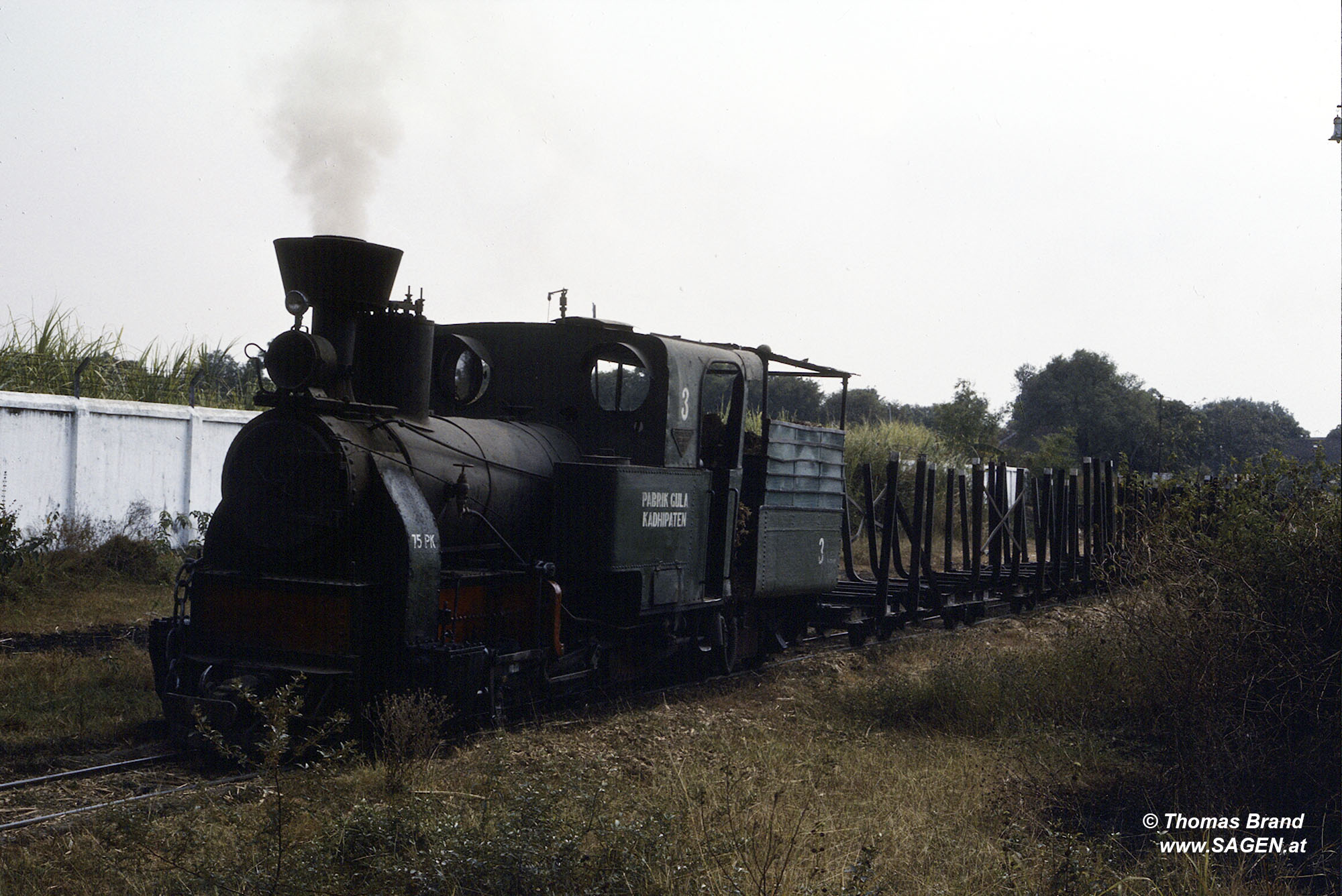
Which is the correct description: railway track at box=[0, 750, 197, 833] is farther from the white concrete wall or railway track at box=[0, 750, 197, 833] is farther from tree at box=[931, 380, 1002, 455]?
tree at box=[931, 380, 1002, 455]

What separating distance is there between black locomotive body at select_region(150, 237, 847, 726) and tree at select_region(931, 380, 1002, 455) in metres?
25.2

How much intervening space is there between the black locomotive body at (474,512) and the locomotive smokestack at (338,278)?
0.04 ft

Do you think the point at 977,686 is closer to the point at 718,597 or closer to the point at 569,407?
the point at 718,597

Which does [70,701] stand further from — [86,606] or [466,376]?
[86,606]

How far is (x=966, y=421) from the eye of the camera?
34.6 metres

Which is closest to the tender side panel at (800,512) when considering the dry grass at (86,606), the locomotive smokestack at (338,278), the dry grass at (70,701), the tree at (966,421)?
the locomotive smokestack at (338,278)

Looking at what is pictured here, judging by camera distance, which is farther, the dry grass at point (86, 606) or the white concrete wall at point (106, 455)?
the white concrete wall at point (106, 455)

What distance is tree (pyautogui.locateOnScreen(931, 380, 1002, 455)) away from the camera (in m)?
34.3

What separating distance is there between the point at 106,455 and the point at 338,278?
30.8 ft

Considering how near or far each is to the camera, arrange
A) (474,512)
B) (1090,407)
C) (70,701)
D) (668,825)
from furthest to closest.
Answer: (1090,407) < (70,701) < (474,512) < (668,825)

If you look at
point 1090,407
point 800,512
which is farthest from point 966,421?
point 800,512

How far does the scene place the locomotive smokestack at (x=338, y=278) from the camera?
21.3ft

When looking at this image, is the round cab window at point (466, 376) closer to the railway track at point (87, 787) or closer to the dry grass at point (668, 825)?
the dry grass at point (668, 825)

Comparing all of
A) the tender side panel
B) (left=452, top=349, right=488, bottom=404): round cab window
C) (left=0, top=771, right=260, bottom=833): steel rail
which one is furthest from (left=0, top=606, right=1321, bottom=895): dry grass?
(left=452, top=349, right=488, bottom=404): round cab window
